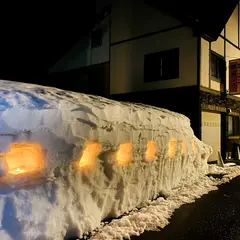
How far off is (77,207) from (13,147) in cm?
134

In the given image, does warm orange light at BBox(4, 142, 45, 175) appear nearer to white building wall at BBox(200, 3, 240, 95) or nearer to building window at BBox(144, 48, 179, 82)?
white building wall at BBox(200, 3, 240, 95)

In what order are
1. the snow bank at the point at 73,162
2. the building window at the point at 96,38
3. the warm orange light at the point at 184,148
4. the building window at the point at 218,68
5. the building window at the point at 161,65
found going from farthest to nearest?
the building window at the point at 96,38
the building window at the point at 218,68
the building window at the point at 161,65
the warm orange light at the point at 184,148
the snow bank at the point at 73,162

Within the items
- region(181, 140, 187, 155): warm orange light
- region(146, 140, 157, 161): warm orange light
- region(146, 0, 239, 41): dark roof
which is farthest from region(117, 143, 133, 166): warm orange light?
region(146, 0, 239, 41): dark roof

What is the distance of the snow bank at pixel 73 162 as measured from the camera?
3.26m

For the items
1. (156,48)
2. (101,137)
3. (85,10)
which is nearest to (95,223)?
(101,137)

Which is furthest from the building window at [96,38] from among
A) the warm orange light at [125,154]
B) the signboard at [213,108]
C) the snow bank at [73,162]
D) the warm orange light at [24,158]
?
the warm orange light at [24,158]

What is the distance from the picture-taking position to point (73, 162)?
12.5 feet

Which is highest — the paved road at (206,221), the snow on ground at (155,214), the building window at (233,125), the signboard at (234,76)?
the signboard at (234,76)

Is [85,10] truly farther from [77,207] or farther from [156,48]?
[77,207]

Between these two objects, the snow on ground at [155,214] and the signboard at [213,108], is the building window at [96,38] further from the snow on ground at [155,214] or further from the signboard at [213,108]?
the snow on ground at [155,214]

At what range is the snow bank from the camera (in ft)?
10.7

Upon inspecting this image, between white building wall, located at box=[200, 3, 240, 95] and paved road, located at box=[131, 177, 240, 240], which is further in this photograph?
white building wall, located at box=[200, 3, 240, 95]

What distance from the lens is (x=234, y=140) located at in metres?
14.2

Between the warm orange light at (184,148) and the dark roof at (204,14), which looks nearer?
the warm orange light at (184,148)
